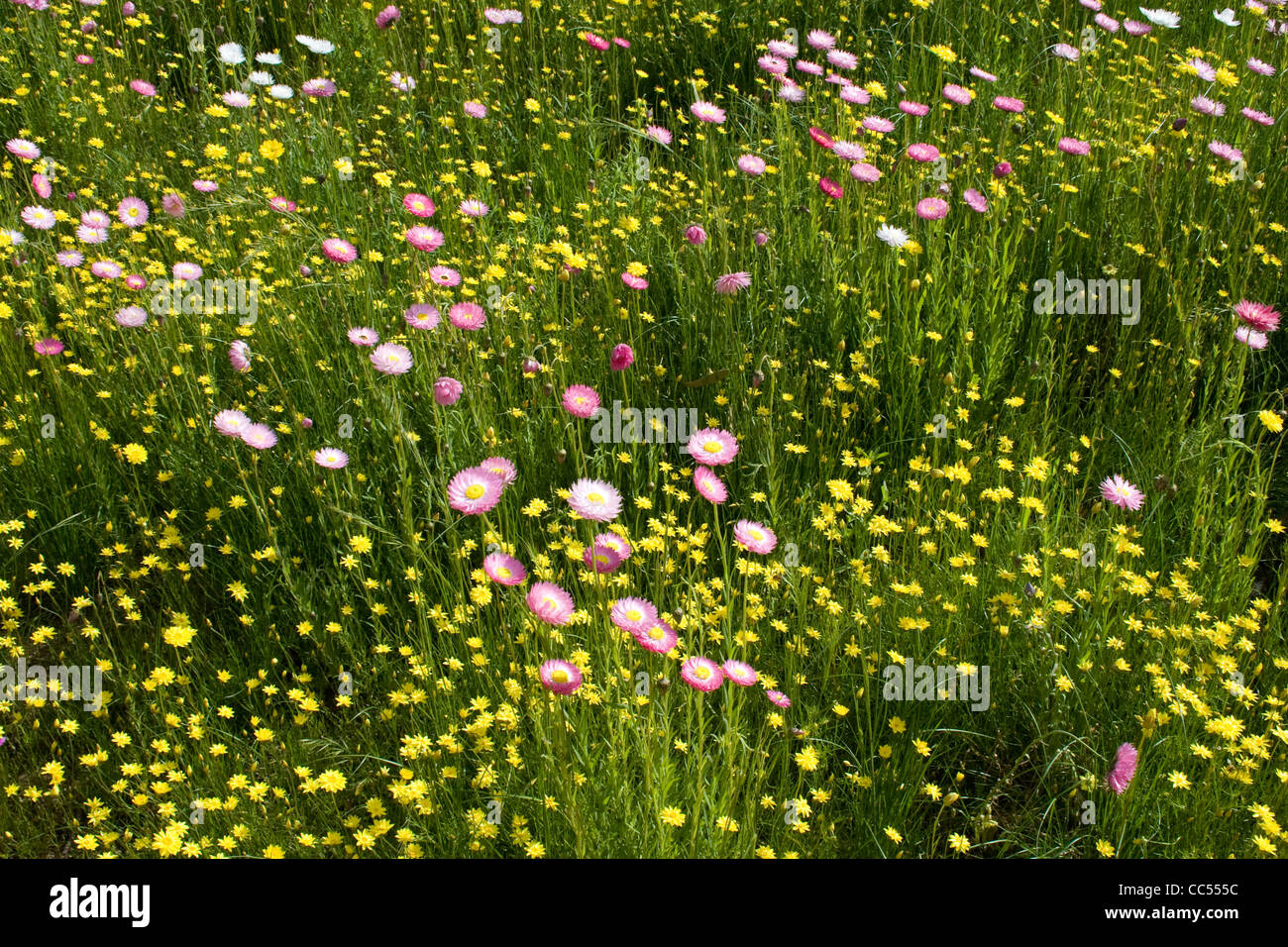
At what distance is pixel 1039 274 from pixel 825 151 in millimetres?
864

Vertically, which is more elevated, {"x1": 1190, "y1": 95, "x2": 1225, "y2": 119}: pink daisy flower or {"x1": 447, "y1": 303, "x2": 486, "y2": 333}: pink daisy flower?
{"x1": 1190, "y1": 95, "x2": 1225, "y2": 119}: pink daisy flower

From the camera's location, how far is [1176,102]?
378 centimetres

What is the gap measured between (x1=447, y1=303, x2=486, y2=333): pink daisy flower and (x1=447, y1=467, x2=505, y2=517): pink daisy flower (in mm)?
547

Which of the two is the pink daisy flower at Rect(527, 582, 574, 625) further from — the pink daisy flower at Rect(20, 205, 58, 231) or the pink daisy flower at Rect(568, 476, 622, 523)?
the pink daisy flower at Rect(20, 205, 58, 231)

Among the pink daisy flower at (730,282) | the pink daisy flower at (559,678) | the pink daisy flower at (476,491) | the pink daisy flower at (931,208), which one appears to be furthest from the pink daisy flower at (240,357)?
the pink daisy flower at (931,208)

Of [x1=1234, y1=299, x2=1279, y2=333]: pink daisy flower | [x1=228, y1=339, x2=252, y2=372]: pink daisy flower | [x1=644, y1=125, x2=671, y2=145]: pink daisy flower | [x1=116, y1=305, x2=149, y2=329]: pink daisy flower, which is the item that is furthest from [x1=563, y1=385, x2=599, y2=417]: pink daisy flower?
[x1=1234, y1=299, x2=1279, y2=333]: pink daisy flower

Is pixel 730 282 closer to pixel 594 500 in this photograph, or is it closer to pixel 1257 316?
pixel 594 500

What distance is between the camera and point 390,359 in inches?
89.0

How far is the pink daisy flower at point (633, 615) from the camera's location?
5.02 ft

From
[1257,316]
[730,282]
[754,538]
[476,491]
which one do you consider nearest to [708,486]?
[754,538]

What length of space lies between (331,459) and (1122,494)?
1875 millimetres

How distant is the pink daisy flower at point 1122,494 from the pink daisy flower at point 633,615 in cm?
119

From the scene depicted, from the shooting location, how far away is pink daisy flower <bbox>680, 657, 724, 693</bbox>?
5.07 feet

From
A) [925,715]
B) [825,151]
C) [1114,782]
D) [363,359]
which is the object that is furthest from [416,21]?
[1114,782]
